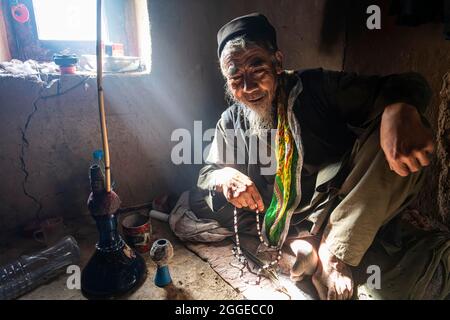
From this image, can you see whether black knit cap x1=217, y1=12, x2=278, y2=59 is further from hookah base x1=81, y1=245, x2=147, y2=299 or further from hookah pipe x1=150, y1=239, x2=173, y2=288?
hookah base x1=81, y1=245, x2=147, y2=299

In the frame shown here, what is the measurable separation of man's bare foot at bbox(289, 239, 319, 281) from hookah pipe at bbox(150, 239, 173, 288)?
2.08 feet

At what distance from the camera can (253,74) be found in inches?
69.2

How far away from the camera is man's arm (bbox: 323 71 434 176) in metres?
1.28

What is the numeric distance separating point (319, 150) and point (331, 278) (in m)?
0.68

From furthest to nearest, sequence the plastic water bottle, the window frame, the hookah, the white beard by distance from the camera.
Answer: the window frame
the white beard
the plastic water bottle
the hookah

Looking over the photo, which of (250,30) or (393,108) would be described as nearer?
(393,108)

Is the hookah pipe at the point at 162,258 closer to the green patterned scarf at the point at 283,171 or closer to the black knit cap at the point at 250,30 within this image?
the green patterned scarf at the point at 283,171

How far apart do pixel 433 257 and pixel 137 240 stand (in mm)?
1569

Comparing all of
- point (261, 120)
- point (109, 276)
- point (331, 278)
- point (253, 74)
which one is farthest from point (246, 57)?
point (109, 276)

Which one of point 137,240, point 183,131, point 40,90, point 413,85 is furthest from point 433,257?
point 40,90


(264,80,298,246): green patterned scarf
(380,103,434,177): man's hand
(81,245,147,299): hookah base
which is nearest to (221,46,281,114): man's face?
(264,80,298,246): green patterned scarf

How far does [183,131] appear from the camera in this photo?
105 inches

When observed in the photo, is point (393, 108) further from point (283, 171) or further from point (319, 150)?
point (283, 171)
